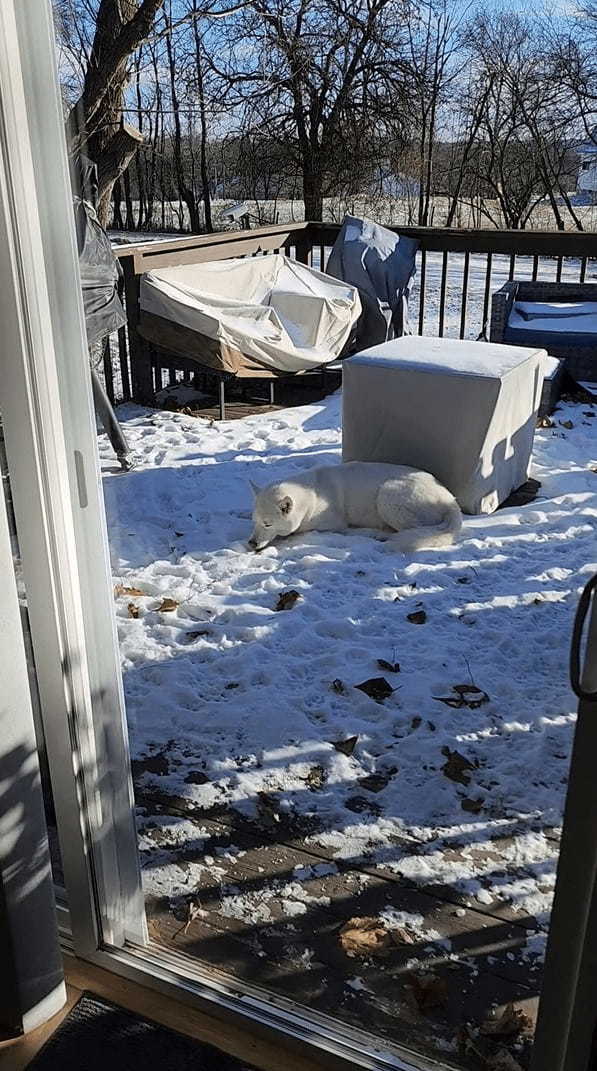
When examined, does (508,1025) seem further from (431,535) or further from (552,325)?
(552,325)

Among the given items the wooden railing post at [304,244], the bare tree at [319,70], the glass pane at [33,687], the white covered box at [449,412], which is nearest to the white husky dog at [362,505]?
the white covered box at [449,412]

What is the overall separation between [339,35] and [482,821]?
8.72ft

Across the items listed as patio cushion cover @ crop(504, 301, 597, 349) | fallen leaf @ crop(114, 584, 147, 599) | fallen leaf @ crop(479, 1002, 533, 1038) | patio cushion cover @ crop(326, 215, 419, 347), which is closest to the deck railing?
patio cushion cover @ crop(326, 215, 419, 347)

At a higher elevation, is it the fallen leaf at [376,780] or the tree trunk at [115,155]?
the tree trunk at [115,155]

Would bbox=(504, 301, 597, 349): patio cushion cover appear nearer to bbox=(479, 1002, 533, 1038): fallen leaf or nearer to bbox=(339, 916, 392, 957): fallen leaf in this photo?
bbox=(339, 916, 392, 957): fallen leaf

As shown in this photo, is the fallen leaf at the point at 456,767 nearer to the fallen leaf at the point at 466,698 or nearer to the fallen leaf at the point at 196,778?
the fallen leaf at the point at 466,698

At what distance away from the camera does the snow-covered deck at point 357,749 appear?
1.35 metres

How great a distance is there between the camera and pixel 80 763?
1.19 metres

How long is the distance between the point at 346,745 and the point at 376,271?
3426 mm

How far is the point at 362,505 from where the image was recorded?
2.80m

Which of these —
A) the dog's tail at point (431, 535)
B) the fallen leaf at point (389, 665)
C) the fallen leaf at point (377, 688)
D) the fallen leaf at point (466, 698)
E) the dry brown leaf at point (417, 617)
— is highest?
the dog's tail at point (431, 535)

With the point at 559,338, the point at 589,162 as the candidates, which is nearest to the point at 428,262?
the point at 559,338

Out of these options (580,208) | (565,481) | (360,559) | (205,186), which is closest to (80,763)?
(360,559)

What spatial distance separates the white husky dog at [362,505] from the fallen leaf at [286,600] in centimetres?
34
